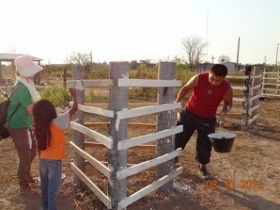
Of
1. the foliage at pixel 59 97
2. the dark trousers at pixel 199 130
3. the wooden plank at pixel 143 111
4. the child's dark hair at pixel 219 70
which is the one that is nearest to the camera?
the wooden plank at pixel 143 111

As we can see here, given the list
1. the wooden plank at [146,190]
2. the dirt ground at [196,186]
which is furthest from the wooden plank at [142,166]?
the dirt ground at [196,186]

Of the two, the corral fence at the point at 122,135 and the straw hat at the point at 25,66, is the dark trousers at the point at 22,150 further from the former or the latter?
the straw hat at the point at 25,66

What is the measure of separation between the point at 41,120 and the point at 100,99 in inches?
360

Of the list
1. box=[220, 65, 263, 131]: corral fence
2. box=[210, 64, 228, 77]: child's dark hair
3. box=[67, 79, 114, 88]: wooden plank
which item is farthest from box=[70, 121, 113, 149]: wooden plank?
box=[220, 65, 263, 131]: corral fence

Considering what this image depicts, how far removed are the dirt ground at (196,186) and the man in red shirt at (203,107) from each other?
1.41 feet

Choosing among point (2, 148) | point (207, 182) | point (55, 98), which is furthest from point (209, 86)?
point (55, 98)

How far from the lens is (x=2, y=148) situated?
6160 millimetres

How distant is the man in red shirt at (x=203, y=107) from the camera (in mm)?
4426

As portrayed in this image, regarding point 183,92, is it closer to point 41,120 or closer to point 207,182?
point 207,182

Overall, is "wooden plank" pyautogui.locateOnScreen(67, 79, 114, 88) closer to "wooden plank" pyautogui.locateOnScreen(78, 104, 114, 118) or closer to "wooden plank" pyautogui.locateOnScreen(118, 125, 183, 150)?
"wooden plank" pyautogui.locateOnScreen(78, 104, 114, 118)

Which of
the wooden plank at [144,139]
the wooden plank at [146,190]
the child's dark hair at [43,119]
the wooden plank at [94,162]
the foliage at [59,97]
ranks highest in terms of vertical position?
the child's dark hair at [43,119]

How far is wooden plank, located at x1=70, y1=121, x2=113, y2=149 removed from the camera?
121 inches
